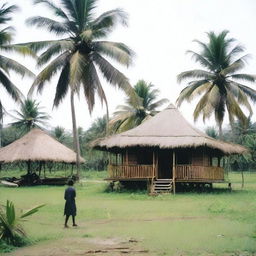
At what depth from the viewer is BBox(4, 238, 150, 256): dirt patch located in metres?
8.75

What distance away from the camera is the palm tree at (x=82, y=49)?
25.8m

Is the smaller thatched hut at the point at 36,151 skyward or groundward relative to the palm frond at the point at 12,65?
groundward

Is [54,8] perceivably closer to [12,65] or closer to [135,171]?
[12,65]

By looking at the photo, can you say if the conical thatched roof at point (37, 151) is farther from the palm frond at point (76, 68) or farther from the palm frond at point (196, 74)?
the palm frond at point (196, 74)

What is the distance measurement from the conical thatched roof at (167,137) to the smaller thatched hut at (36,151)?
621 cm

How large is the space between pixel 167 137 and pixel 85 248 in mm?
14900

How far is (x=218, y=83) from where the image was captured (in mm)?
31438

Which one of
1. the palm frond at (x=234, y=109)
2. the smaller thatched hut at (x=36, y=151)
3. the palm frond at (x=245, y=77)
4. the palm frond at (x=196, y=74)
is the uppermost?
the palm frond at (x=196, y=74)

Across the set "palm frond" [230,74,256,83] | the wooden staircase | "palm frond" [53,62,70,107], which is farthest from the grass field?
"palm frond" [230,74,256,83]

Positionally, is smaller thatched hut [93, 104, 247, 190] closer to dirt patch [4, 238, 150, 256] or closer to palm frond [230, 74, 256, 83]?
palm frond [230, 74, 256, 83]

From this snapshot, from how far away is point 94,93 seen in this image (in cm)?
2720

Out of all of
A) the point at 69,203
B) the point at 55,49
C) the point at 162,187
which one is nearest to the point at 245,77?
the point at 162,187

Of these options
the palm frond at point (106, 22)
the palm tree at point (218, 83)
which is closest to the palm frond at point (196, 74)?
the palm tree at point (218, 83)

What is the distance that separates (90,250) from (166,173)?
18202mm
